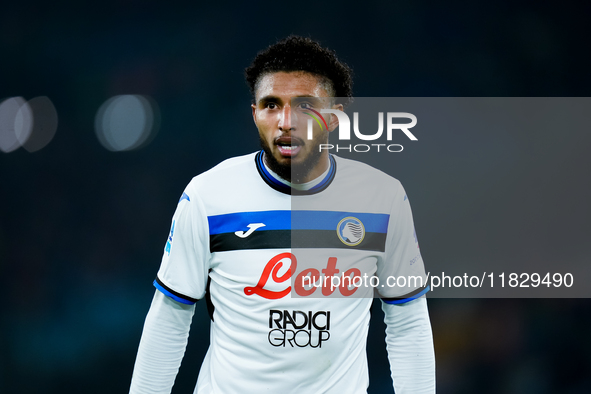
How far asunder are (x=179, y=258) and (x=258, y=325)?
0.35 m

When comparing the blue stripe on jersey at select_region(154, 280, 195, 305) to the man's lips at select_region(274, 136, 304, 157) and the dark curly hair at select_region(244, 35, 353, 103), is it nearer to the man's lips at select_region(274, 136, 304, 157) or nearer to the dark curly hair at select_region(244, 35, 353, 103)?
the man's lips at select_region(274, 136, 304, 157)

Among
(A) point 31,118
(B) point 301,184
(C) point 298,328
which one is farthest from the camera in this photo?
(A) point 31,118

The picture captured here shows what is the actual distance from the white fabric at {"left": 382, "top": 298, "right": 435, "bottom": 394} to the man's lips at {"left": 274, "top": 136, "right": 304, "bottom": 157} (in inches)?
26.9

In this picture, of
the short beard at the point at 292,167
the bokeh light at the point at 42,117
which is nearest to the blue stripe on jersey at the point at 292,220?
the short beard at the point at 292,167

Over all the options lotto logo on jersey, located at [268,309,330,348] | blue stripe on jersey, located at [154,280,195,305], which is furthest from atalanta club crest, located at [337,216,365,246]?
blue stripe on jersey, located at [154,280,195,305]

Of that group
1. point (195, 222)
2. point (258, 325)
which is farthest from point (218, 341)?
point (195, 222)

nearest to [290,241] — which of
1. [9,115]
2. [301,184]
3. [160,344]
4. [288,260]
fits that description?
[288,260]

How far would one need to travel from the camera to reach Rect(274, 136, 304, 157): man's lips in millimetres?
1525

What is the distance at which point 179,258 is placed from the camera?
1570 mm

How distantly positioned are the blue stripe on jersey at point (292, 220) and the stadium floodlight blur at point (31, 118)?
1.35 meters

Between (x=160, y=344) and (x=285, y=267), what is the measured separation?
0.53 m

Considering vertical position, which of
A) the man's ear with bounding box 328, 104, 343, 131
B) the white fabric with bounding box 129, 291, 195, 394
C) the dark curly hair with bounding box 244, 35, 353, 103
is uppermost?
the dark curly hair with bounding box 244, 35, 353, 103

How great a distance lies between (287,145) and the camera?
1.53m

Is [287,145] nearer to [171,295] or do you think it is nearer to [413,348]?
[171,295]
